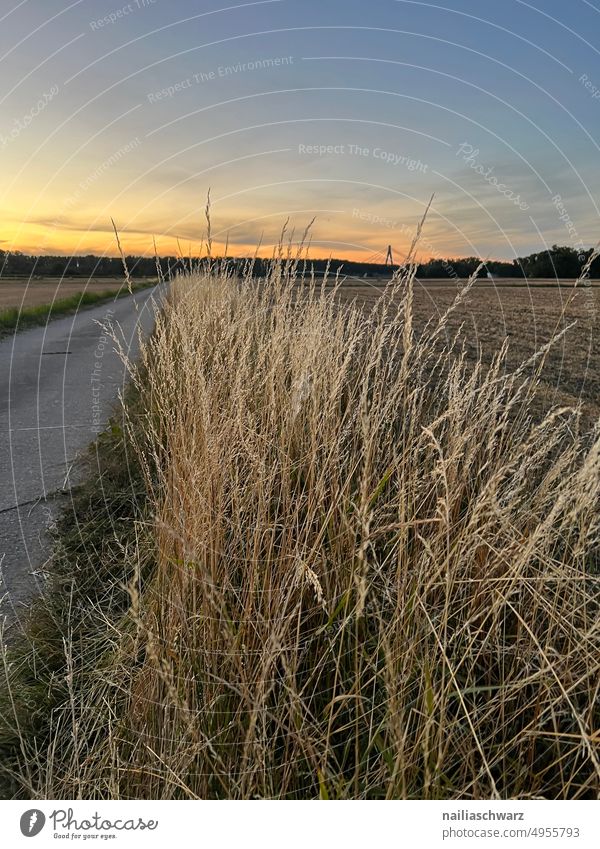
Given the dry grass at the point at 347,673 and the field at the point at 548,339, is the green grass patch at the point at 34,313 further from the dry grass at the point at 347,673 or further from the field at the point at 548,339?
the dry grass at the point at 347,673

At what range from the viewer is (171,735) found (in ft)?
5.80

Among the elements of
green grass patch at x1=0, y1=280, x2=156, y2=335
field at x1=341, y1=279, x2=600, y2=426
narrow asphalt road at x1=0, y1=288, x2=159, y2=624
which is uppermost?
field at x1=341, y1=279, x2=600, y2=426

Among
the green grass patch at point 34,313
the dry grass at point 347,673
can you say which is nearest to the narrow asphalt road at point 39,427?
the green grass patch at point 34,313

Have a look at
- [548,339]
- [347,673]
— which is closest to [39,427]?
[347,673]

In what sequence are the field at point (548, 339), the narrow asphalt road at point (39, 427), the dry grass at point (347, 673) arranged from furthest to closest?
the field at point (548, 339) < the narrow asphalt road at point (39, 427) < the dry grass at point (347, 673)

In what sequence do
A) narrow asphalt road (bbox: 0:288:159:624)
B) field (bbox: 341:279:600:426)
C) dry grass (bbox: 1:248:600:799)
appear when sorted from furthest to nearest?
1. field (bbox: 341:279:600:426)
2. narrow asphalt road (bbox: 0:288:159:624)
3. dry grass (bbox: 1:248:600:799)

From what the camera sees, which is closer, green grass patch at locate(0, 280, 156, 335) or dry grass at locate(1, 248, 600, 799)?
dry grass at locate(1, 248, 600, 799)

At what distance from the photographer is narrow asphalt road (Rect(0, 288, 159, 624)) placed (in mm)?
3090

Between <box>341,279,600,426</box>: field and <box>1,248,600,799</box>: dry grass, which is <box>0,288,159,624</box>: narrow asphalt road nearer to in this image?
<box>1,248,600,799</box>: dry grass

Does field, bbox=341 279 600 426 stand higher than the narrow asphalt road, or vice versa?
field, bbox=341 279 600 426

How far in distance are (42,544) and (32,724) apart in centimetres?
129

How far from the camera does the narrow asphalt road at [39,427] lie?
10.1 feet

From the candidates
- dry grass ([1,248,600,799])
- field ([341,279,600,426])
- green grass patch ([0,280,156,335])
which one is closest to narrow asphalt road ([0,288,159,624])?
green grass patch ([0,280,156,335])

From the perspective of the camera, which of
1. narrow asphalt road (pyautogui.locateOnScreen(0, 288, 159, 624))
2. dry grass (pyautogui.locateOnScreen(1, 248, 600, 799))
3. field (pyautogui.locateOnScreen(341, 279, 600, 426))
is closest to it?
dry grass (pyautogui.locateOnScreen(1, 248, 600, 799))
